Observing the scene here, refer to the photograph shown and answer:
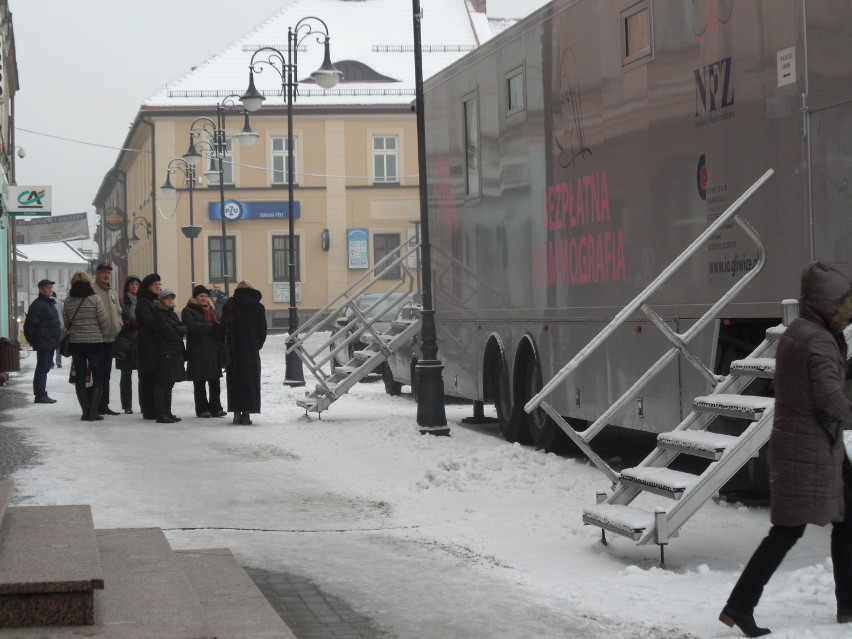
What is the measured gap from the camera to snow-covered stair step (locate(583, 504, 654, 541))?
25.9 feet

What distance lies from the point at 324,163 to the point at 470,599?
5048 cm

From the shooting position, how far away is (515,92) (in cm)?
1424

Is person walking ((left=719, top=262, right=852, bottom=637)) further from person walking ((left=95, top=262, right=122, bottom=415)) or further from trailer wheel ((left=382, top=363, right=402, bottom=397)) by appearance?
trailer wheel ((left=382, top=363, right=402, bottom=397))

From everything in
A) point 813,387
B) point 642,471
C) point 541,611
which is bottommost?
point 541,611

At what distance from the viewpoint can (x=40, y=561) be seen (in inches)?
249

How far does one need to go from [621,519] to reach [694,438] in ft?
2.19

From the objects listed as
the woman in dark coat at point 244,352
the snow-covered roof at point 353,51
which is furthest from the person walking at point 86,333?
the snow-covered roof at point 353,51

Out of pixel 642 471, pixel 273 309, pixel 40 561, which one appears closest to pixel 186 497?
pixel 642 471

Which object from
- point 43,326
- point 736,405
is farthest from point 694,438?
point 43,326

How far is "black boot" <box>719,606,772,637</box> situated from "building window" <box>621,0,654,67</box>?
5748 mm

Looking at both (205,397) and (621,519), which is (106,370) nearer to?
(205,397)

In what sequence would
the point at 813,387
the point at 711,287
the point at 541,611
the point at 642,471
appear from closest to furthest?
the point at 813,387 → the point at 541,611 → the point at 642,471 → the point at 711,287

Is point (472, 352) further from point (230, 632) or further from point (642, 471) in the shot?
point (230, 632)

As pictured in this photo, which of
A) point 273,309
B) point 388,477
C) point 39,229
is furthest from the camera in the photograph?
point 39,229
